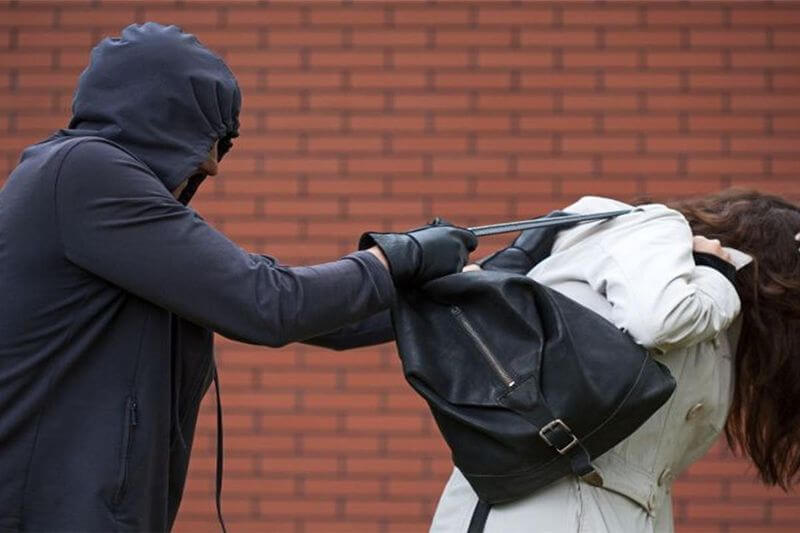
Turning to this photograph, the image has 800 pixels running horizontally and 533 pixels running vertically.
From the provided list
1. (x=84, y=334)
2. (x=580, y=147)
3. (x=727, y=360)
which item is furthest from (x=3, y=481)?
(x=580, y=147)

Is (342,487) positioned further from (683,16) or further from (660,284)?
(660,284)

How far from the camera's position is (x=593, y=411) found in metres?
2.94

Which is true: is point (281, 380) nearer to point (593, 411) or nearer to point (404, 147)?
point (404, 147)

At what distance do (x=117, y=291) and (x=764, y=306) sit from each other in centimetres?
141

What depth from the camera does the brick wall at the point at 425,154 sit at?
572 centimetres

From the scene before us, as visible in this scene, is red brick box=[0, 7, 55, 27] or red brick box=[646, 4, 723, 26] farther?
red brick box=[0, 7, 55, 27]

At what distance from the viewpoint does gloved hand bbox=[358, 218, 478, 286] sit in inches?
113

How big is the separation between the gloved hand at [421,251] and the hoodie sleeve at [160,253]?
0.78 feet

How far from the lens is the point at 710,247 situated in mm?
3164

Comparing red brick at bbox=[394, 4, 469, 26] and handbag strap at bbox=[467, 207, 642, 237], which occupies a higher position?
red brick at bbox=[394, 4, 469, 26]

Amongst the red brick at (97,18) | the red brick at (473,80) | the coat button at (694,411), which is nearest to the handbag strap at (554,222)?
the coat button at (694,411)

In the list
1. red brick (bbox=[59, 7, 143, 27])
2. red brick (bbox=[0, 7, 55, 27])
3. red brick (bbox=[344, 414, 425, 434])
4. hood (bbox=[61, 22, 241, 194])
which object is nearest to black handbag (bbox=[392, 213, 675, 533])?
hood (bbox=[61, 22, 241, 194])

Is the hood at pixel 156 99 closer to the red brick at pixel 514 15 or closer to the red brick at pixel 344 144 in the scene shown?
the red brick at pixel 344 144

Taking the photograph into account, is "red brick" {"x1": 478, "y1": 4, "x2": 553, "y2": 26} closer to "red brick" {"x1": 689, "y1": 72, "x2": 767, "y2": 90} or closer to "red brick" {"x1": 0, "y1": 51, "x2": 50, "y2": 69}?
"red brick" {"x1": 689, "y1": 72, "x2": 767, "y2": 90}
